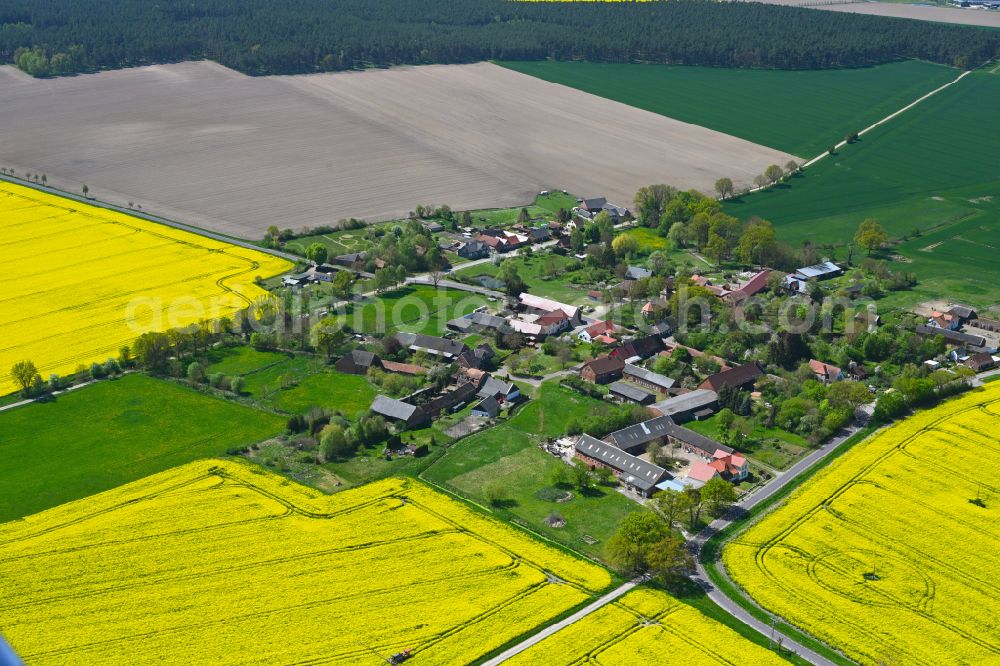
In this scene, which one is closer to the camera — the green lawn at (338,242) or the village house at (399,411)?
the village house at (399,411)

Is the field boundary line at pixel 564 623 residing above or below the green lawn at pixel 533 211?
below

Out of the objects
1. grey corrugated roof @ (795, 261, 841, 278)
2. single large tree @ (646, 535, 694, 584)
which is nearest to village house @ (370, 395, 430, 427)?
single large tree @ (646, 535, 694, 584)

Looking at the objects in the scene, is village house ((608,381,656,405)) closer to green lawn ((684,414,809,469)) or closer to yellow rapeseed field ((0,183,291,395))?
green lawn ((684,414,809,469))

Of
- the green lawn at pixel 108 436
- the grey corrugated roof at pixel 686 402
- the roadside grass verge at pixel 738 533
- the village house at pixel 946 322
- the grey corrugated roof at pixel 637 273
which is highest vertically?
the village house at pixel 946 322

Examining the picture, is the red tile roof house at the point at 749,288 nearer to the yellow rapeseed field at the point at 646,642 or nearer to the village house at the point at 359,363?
the village house at the point at 359,363

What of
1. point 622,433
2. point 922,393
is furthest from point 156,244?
point 922,393

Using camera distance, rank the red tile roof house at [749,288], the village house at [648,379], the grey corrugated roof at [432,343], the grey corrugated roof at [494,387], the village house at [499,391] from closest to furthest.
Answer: the village house at [499,391]
the grey corrugated roof at [494,387]
the village house at [648,379]
the grey corrugated roof at [432,343]
the red tile roof house at [749,288]

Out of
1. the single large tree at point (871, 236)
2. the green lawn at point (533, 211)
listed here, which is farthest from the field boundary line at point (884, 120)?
the green lawn at point (533, 211)
